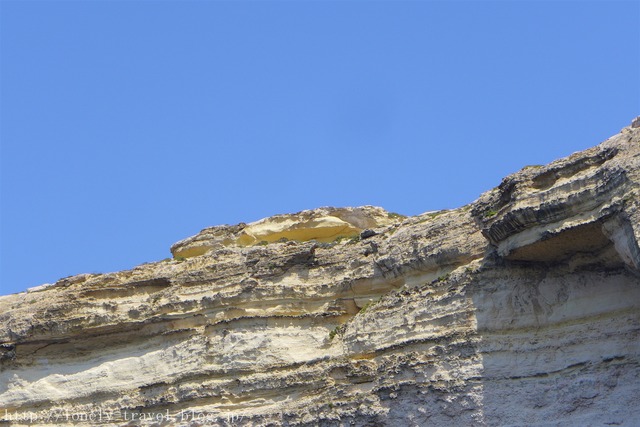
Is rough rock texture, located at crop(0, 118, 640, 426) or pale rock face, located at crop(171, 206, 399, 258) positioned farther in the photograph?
pale rock face, located at crop(171, 206, 399, 258)

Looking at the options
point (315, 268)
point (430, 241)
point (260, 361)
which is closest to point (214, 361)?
point (260, 361)

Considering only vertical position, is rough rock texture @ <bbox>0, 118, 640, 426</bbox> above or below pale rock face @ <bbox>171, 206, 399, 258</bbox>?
below

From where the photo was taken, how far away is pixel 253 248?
39.0 meters

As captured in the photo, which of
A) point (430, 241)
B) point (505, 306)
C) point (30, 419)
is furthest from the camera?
point (30, 419)

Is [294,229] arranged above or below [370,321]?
above

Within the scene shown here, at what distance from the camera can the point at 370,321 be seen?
117 ft

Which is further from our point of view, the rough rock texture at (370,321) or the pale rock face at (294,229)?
the pale rock face at (294,229)

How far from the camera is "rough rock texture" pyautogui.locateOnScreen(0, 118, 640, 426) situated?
3172cm

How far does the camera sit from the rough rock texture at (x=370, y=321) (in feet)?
104

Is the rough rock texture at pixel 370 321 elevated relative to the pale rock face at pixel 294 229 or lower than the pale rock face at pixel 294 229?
lower

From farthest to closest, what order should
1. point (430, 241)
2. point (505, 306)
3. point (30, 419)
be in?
1. point (30, 419)
2. point (430, 241)
3. point (505, 306)

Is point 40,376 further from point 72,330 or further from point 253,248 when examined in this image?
point 253,248

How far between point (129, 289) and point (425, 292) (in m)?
9.12

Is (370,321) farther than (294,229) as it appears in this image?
No
